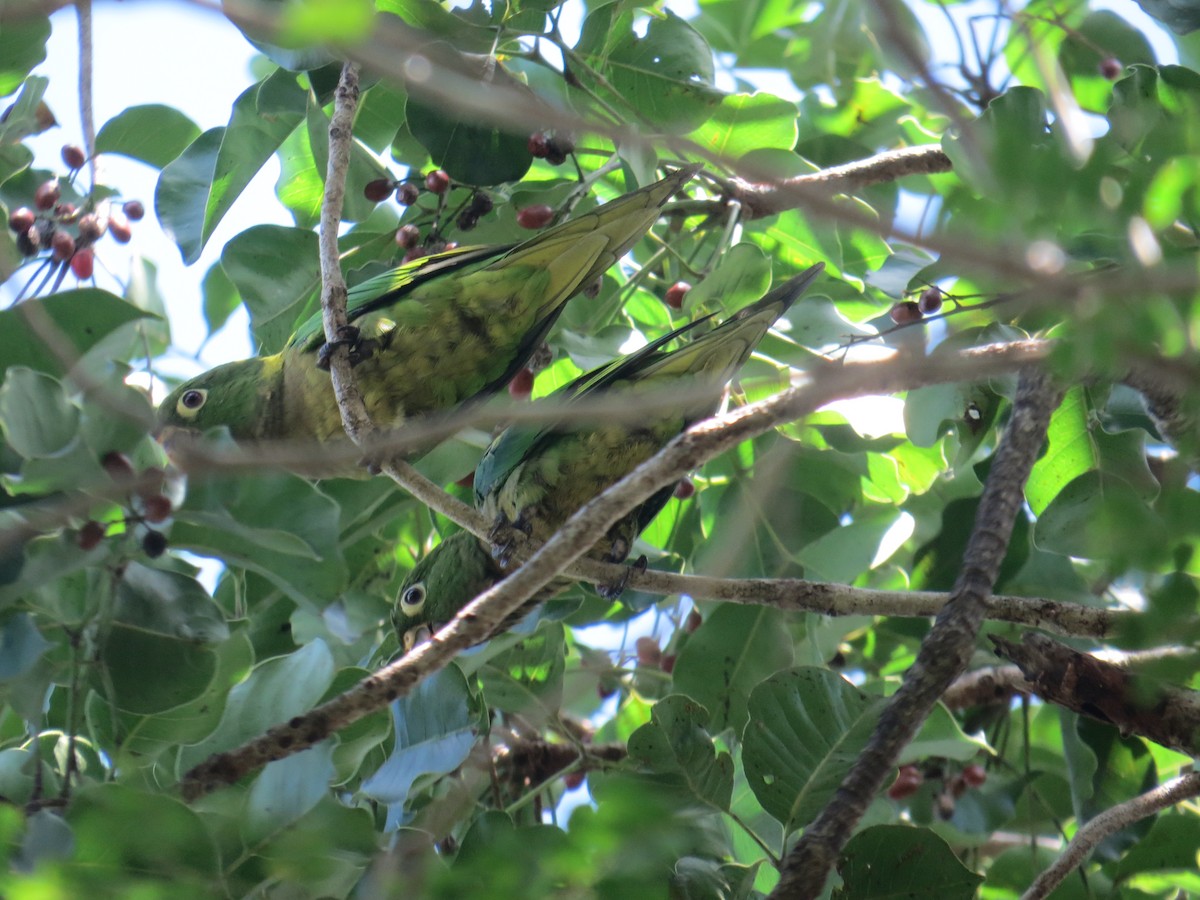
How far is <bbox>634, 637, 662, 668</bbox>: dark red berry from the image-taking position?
3.95m

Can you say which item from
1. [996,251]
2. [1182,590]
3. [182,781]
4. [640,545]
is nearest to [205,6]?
[996,251]

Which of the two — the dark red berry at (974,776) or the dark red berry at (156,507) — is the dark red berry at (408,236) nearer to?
the dark red berry at (156,507)

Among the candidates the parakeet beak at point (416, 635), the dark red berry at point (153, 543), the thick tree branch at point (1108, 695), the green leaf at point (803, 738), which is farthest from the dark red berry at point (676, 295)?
the dark red berry at point (153, 543)

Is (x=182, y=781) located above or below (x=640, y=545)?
above

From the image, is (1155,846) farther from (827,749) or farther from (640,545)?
(640,545)

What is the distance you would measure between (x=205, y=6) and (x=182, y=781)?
1.77m

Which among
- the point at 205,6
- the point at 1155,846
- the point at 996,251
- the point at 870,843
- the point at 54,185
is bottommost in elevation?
the point at 1155,846

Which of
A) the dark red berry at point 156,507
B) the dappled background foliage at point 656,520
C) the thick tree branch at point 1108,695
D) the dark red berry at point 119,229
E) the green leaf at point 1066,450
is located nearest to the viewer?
the dappled background foliage at point 656,520

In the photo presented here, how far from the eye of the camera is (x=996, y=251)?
1.24 metres

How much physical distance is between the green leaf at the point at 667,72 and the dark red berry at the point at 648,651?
176 cm

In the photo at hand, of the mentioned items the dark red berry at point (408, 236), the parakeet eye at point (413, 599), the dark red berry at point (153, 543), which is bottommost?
the parakeet eye at point (413, 599)

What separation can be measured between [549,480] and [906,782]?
1.59 m

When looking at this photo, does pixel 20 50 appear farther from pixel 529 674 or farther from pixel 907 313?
pixel 907 313

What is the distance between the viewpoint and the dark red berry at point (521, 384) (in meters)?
3.88
